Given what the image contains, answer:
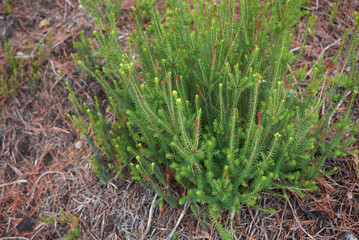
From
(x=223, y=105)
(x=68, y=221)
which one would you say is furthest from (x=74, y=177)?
(x=223, y=105)

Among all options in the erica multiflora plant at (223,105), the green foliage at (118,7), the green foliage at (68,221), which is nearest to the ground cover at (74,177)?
the green foliage at (68,221)

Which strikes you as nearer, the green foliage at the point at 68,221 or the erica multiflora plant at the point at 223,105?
the erica multiflora plant at the point at 223,105

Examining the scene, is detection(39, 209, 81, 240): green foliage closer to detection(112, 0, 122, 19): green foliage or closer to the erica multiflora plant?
the erica multiflora plant

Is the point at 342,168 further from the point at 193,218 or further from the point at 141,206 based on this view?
the point at 141,206

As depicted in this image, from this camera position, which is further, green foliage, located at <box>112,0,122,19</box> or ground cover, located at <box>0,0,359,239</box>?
green foliage, located at <box>112,0,122,19</box>

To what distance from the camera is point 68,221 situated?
2.88 metres

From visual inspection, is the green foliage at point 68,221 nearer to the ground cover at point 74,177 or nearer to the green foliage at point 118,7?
the ground cover at point 74,177

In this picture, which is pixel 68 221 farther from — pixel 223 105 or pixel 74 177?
pixel 223 105

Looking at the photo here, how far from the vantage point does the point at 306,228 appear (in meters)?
2.40

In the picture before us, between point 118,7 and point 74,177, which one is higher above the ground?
point 118,7

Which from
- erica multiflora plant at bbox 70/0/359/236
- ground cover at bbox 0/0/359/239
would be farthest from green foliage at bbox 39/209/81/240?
erica multiflora plant at bbox 70/0/359/236

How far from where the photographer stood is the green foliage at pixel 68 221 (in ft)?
8.77

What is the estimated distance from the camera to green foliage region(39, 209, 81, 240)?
2672 millimetres

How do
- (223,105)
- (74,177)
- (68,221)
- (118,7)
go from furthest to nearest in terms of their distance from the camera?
(118,7) → (74,177) → (68,221) → (223,105)
